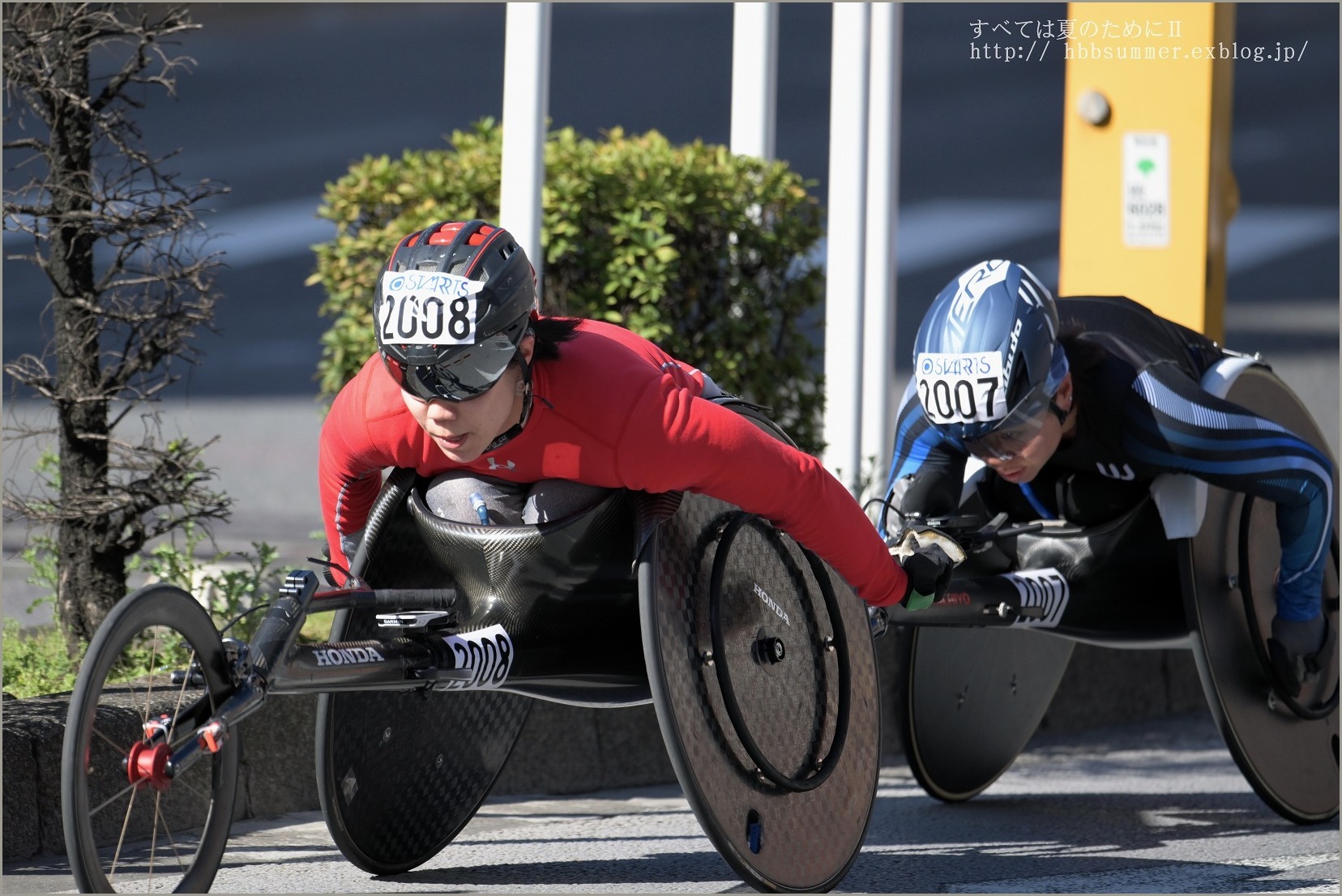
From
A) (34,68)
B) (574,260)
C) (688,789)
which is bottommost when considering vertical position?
(688,789)

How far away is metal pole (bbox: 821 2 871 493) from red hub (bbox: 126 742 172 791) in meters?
4.36

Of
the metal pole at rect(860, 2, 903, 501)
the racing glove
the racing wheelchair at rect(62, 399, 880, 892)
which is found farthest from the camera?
the metal pole at rect(860, 2, 903, 501)

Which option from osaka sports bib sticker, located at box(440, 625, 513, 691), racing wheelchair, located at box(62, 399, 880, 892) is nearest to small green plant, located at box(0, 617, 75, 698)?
racing wheelchair, located at box(62, 399, 880, 892)

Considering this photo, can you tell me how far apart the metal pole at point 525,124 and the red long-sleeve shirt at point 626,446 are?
1.67m

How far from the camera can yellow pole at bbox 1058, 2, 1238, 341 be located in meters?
7.96

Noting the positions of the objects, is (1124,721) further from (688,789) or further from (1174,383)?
(688,789)

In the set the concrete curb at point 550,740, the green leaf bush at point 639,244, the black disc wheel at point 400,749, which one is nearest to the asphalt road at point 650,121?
the green leaf bush at point 639,244

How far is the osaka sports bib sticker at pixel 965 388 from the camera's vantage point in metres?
4.97

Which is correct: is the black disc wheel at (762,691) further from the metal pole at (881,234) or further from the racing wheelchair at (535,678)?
the metal pole at (881,234)

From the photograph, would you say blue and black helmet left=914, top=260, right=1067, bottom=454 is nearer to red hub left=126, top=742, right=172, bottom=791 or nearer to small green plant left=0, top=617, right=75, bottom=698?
red hub left=126, top=742, right=172, bottom=791

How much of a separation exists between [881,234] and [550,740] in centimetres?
298

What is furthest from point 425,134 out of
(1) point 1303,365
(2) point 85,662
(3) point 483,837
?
(2) point 85,662

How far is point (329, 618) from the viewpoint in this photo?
635 centimetres

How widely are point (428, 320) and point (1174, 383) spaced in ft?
8.09
